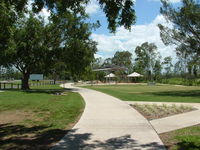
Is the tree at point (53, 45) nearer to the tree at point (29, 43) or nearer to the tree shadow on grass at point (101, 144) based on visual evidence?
the tree at point (29, 43)

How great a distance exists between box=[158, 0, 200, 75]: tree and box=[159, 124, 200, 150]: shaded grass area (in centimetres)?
2688

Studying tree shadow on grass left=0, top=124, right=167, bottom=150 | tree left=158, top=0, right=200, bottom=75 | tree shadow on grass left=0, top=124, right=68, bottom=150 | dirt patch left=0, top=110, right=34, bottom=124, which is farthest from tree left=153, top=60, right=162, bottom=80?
tree shadow on grass left=0, top=124, right=167, bottom=150

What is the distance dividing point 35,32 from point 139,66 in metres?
55.6

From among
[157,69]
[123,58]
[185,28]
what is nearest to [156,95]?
[185,28]

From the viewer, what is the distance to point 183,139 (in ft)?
25.2

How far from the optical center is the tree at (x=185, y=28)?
34.0m

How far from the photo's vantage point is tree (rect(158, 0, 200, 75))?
34.0 metres

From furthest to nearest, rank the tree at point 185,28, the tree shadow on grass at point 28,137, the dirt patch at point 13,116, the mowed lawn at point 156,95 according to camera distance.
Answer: the tree at point 185,28, the mowed lawn at point 156,95, the dirt patch at point 13,116, the tree shadow on grass at point 28,137

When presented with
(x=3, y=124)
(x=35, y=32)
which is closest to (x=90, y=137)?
(x=3, y=124)

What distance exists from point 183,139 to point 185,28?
2987 centimetres

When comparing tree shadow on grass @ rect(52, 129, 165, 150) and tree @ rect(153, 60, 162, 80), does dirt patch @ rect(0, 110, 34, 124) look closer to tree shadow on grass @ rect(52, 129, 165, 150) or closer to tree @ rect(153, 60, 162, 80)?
tree shadow on grass @ rect(52, 129, 165, 150)

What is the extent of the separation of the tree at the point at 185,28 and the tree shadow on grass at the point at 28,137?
28.2 m

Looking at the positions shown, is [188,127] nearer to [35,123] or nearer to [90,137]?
[90,137]

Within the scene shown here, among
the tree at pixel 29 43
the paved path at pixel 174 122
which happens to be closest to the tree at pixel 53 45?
the tree at pixel 29 43
